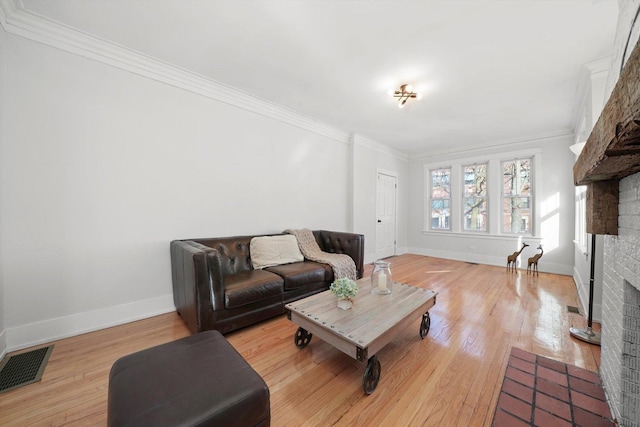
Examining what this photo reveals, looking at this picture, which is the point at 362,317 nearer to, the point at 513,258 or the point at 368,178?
the point at 368,178

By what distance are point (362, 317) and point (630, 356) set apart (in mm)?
1357

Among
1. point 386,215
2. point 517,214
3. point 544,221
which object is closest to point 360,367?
point 386,215

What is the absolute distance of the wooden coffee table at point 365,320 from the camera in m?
1.42

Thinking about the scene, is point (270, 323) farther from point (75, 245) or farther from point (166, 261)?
point (75, 245)

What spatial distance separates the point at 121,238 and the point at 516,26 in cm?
398

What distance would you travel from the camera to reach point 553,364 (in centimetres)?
172

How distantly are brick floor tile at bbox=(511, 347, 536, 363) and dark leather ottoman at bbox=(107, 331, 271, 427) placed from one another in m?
1.96

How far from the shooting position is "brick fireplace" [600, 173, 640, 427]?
1.12 meters

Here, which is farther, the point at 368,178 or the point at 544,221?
the point at 368,178

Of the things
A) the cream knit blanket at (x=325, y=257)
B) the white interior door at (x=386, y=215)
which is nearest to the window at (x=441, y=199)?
the white interior door at (x=386, y=215)

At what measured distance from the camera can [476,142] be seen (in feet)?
16.5

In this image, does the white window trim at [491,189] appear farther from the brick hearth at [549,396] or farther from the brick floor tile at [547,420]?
the brick floor tile at [547,420]

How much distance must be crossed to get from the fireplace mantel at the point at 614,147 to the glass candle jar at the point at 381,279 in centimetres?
131

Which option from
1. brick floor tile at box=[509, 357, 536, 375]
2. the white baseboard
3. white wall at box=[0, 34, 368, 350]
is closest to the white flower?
brick floor tile at box=[509, 357, 536, 375]
